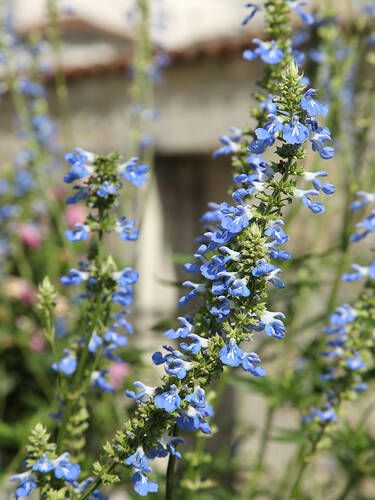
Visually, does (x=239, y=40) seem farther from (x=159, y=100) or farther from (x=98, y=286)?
(x=98, y=286)

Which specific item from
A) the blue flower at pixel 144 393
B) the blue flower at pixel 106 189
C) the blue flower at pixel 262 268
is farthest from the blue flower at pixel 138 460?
the blue flower at pixel 106 189

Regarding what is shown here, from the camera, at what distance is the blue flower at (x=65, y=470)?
130 centimetres

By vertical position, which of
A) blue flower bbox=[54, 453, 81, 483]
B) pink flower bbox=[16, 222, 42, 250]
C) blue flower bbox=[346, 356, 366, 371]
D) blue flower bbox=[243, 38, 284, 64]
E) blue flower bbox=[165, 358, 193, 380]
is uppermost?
blue flower bbox=[243, 38, 284, 64]

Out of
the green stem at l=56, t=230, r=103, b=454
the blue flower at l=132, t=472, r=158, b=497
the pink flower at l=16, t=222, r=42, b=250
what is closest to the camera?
the blue flower at l=132, t=472, r=158, b=497

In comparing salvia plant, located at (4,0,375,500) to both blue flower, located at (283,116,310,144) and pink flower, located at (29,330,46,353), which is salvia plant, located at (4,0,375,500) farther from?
pink flower, located at (29,330,46,353)

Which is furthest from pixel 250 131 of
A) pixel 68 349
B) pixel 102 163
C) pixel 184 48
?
pixel 184 48

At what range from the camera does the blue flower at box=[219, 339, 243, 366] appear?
109 centimetres

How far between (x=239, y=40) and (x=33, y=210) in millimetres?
2935

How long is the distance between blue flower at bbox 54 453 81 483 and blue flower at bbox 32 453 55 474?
17 mm

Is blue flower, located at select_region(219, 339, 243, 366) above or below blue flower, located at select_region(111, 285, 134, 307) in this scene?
above

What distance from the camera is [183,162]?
638cm

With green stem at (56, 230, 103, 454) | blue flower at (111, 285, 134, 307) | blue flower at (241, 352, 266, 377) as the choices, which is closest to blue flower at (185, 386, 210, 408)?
blue flower at (241, 352, 266, 377)

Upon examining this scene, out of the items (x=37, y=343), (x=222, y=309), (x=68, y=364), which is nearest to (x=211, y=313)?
(x=222, y=309)

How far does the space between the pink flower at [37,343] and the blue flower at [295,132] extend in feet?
13.4
